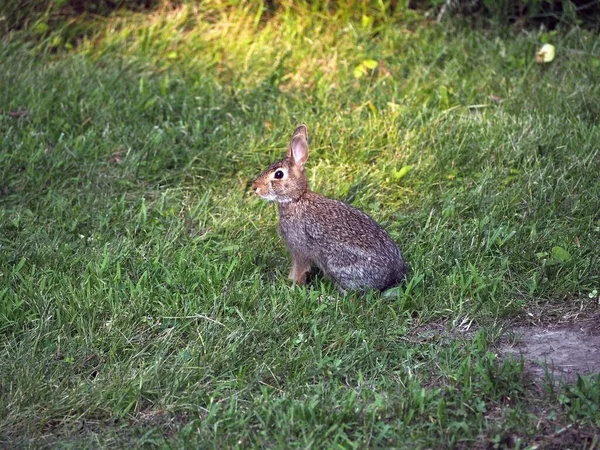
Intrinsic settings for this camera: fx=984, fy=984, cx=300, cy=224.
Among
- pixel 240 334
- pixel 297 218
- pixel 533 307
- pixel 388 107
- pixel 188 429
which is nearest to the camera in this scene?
pixel 188 429

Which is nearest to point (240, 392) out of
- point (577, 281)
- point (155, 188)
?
point (577, 281)

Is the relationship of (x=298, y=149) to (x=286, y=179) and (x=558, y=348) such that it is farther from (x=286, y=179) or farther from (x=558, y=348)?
(x=558, y=348)

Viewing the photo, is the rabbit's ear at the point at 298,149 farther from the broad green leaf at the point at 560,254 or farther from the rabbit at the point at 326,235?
the broad green leaf at the point at 560,254

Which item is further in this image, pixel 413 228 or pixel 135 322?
pixel 413 228

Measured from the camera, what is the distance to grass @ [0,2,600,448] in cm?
411

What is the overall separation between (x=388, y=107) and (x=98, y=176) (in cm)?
210

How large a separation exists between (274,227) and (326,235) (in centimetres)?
70

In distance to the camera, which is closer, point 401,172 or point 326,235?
point 326,235

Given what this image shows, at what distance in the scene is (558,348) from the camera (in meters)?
4.63

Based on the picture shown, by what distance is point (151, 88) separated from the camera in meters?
7.33

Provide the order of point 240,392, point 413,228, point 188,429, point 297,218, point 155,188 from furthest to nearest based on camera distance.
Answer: point 155,188 → point 413,228 → point 297,218 → point 240,392 → point 188,429

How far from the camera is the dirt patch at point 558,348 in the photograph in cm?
436

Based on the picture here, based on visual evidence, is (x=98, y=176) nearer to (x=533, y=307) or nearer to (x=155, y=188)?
(x=155, y=188)

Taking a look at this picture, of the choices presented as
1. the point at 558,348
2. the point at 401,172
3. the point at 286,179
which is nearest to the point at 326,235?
the point at 286,179
